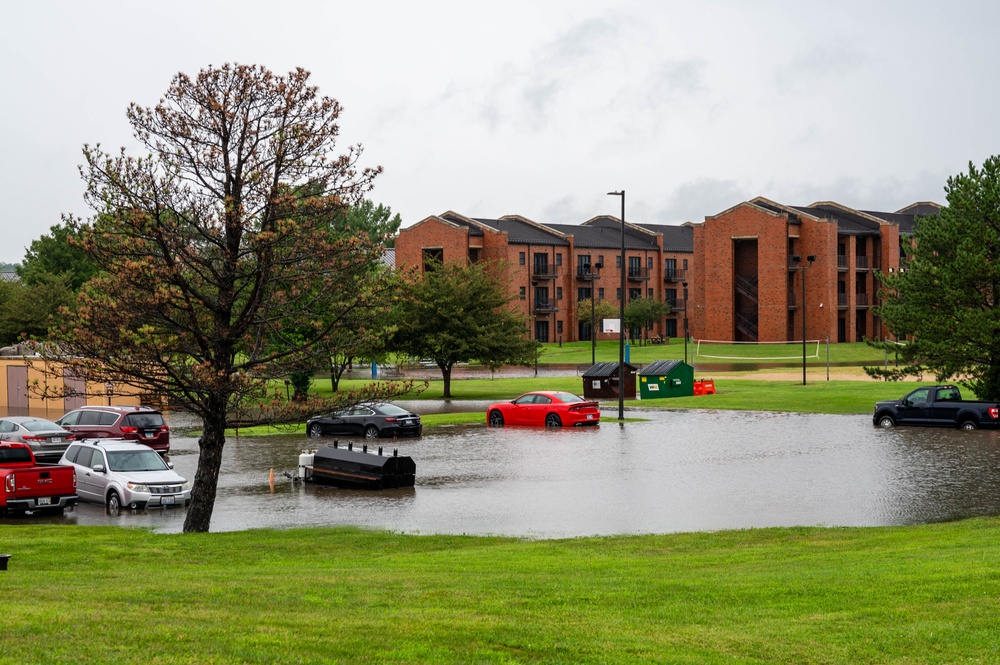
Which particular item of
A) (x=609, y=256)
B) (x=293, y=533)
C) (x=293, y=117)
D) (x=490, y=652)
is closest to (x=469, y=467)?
(x=293, y=533)

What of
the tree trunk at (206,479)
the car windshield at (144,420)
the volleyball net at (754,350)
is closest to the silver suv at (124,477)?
the tree trunk at (206,479)

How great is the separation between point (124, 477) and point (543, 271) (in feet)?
291

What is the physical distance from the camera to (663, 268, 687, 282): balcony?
120 meters

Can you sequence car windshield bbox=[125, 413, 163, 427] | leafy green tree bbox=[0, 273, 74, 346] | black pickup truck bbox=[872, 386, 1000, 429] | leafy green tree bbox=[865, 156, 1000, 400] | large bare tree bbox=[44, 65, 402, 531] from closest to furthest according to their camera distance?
large bare tree bbox=[44, 65, 402, 531] < car windshield bbox=[125, 413, 163, 427] < black pickup truck bbox=[872, 386, 1000, 429] < leafy green tree bbox=[865, 156, 1000, 400] < leafy green tree bbox=[0, 273, 74, 346]

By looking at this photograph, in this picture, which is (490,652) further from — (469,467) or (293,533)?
(469,467)

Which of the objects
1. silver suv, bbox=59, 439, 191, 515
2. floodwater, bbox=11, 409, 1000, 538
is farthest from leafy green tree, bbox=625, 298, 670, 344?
silver suv, bbox=59, 439, 191, 515

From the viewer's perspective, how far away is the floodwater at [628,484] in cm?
1962

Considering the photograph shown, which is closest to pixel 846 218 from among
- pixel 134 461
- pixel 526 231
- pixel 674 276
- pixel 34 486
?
pixel 674 276

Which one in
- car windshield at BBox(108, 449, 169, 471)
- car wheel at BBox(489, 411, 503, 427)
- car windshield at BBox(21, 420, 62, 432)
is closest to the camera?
car windshield at BBox(108, 449, 169, 471)

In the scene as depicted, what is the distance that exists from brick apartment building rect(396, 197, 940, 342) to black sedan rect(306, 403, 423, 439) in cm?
5036

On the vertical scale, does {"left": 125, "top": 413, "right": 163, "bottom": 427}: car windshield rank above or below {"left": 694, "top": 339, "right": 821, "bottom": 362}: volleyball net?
below

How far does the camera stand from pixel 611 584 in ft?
38.9

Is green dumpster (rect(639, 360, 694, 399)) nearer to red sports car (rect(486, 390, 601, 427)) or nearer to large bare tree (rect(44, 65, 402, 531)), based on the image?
red sports car (rect(486, 390, 601, 427))

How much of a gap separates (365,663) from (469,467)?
19850 millimetres
